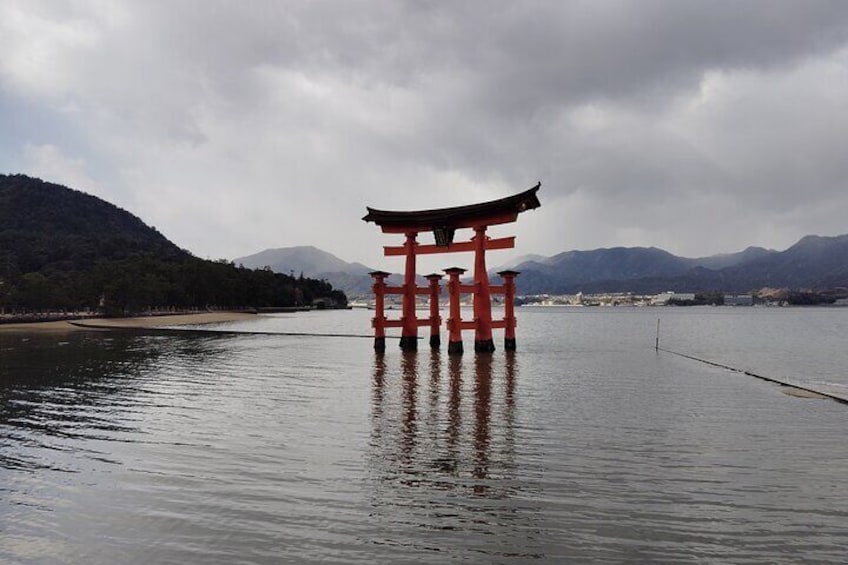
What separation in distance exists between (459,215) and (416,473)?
864 inches

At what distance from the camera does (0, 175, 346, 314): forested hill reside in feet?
264

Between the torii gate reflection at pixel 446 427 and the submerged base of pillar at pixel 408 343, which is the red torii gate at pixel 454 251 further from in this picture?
the torii gate reflection at pixel 446 427

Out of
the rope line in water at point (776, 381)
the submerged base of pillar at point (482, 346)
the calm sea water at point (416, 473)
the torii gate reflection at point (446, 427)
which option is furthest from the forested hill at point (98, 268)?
the rope line in water at point (776, 381)

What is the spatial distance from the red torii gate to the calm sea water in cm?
1007

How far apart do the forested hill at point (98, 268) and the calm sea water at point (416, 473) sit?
229 ft

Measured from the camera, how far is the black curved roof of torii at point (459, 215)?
27.6m

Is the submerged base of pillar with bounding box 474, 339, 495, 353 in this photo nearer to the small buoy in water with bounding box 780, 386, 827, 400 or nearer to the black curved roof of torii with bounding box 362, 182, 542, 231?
the black curved roof of torii with bounding box 362, 182, 542, 231

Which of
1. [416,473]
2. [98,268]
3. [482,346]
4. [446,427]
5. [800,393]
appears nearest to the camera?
[416,473]

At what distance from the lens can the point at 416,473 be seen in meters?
9.16

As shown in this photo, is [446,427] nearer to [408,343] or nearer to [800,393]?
[800,393]

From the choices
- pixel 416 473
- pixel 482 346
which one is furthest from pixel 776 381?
pixel 416 473

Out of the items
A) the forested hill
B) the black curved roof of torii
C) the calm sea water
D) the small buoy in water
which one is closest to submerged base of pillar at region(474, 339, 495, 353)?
the black curved roof of torii

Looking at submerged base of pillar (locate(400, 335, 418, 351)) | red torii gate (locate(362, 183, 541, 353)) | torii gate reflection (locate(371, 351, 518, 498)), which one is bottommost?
torii gate reflection (locate(371, 351, 518, 498))

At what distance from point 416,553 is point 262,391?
45.2 ft
